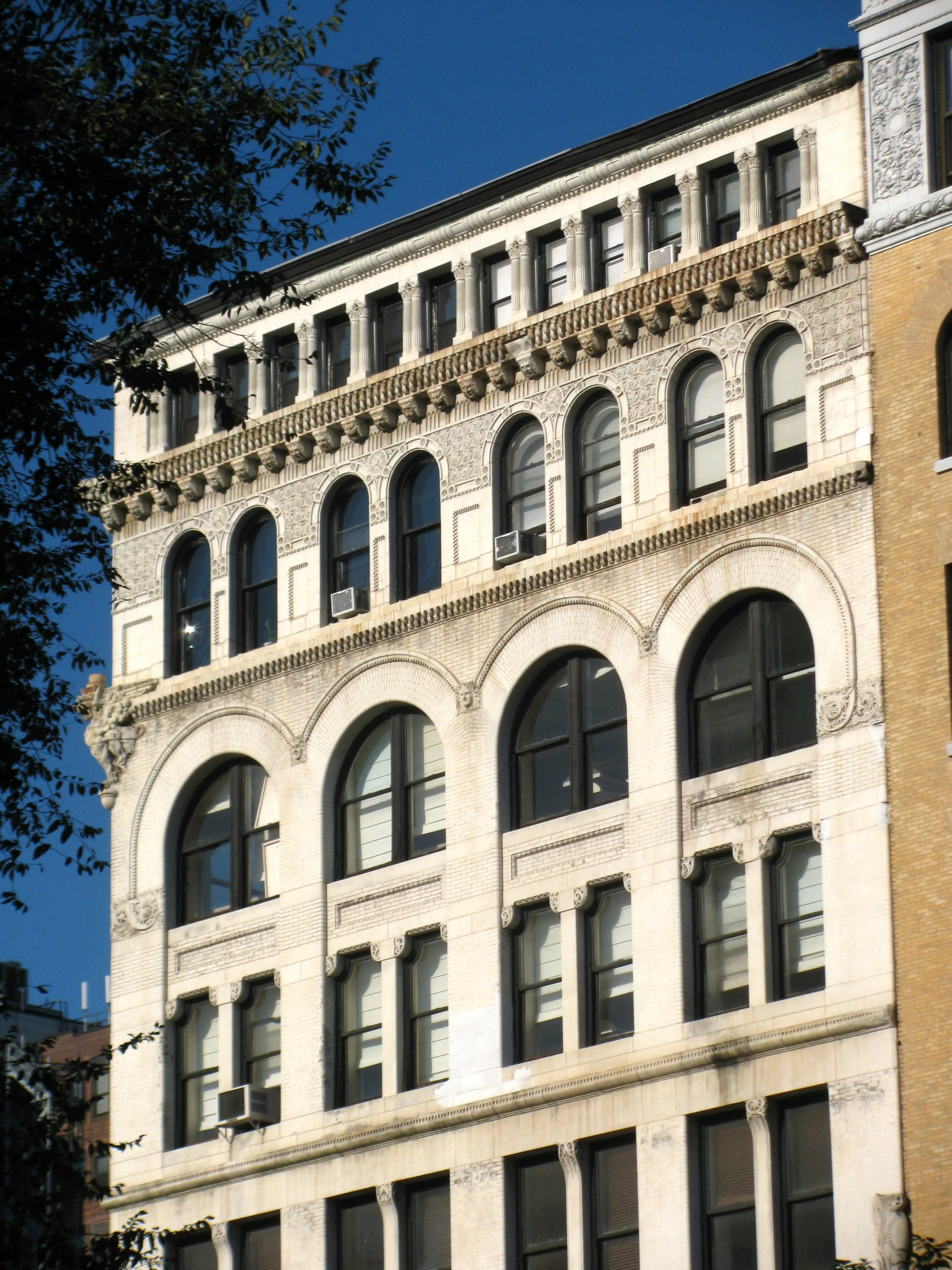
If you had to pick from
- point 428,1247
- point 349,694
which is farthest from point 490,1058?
point 349,694

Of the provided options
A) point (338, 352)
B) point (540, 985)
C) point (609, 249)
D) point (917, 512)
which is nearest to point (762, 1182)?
point (540, 985)

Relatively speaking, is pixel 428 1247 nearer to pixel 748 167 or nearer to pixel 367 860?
pixel 367 860

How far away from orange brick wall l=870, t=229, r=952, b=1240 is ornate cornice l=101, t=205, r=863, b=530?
1.48m

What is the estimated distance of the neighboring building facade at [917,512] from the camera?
37.8m

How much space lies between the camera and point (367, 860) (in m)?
45.4

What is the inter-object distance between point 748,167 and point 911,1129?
14.0m

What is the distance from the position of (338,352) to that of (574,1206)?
14599mm

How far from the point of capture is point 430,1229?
42844 mm

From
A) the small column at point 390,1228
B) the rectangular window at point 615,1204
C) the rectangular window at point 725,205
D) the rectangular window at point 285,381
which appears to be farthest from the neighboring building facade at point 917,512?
the rectangular window at point 285,381

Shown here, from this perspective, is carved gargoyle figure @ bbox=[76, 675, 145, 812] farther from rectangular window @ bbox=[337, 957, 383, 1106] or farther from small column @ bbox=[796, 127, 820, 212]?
small column @ bbox=[796, 127, 820, 212]

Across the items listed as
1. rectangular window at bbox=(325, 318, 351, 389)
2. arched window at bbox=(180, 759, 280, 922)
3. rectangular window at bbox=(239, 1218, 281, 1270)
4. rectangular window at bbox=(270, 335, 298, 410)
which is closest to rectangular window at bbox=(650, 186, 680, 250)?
rectangular window at bbox=(325, 318, 351, 389)

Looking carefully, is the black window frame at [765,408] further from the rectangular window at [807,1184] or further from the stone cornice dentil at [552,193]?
the rectangular window at [807,1184]

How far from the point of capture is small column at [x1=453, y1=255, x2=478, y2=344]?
46.0 metres

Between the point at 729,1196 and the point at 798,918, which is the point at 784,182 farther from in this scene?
the point at 729,1196
